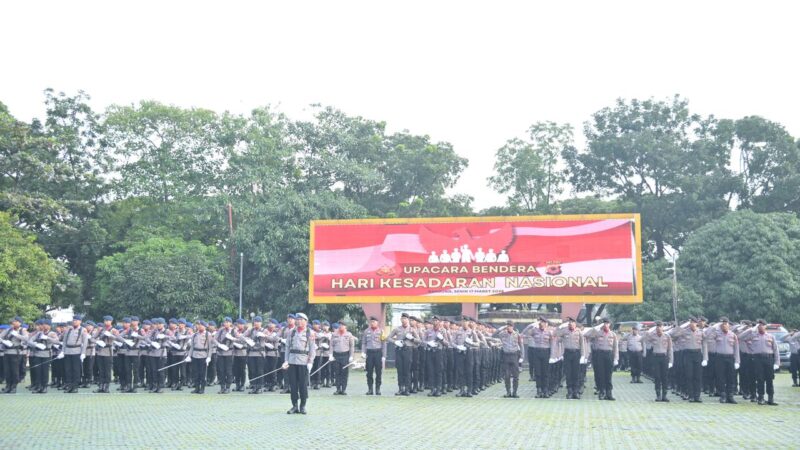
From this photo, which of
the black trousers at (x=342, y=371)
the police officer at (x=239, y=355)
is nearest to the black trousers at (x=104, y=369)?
the police officer at (x=239, y=355)

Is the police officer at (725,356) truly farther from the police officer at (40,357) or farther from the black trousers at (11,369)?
the black trousers at (11,369)

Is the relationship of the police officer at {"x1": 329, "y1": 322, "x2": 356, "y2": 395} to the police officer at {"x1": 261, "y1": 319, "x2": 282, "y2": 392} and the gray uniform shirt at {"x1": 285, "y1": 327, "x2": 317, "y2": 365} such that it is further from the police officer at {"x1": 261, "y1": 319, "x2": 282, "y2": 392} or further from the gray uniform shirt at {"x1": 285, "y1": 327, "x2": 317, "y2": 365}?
the gray uniform shirt at {"x1": 285, "y1": 327, "x2": 317, "y2": 365}

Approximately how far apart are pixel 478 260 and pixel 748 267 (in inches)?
720

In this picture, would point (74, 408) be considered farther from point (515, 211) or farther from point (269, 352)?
point (515, 211)

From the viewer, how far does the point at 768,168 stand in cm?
5541

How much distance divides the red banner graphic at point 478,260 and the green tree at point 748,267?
14608 millimetres

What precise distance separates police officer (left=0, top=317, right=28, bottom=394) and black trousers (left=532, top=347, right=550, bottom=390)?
12.8m

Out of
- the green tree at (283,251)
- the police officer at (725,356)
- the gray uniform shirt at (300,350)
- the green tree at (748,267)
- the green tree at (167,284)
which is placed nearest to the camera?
the gray uniform shirt at (300,350)

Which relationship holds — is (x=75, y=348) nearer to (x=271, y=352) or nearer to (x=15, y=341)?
(x=15, y=341)

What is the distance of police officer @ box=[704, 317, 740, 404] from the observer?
67.9 feet

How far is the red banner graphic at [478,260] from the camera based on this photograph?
1312 inches

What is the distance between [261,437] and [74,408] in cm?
650

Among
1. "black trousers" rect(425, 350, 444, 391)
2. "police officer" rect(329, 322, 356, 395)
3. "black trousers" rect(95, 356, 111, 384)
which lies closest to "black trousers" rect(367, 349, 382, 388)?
"police officer" rect(329, 322, 356, 395)

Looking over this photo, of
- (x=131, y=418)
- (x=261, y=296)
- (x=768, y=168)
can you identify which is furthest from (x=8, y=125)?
(x=768, y=168)
